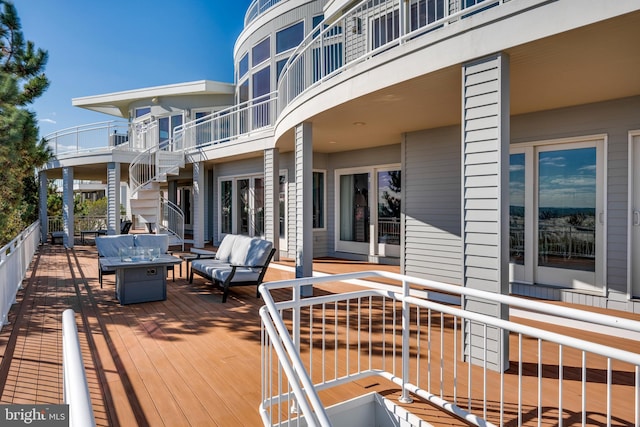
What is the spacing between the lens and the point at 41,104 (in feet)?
30.3

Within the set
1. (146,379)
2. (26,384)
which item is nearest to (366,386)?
(146,379)

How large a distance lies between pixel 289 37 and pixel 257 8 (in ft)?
8.08

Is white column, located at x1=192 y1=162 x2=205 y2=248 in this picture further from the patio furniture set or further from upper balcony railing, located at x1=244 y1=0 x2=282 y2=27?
upper balcony railing, located at x1=244 y1=0 x2=282 y2=27

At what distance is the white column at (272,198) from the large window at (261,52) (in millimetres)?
4457

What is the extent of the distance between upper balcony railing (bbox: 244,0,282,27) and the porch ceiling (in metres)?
7.38

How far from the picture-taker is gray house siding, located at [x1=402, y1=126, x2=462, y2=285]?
6.96 meters

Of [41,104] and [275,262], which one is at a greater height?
[41,104]

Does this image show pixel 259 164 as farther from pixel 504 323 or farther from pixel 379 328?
pixel 504 323

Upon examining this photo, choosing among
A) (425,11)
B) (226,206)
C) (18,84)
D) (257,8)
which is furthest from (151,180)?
(425,11)

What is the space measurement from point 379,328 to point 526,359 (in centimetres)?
167

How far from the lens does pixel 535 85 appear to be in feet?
14.6

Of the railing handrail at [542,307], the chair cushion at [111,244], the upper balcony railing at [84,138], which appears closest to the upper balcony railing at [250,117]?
the upper balcony railing at [84,138]

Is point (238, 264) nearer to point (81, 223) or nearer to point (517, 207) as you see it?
point (517, 207)

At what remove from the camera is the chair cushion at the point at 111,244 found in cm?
752
